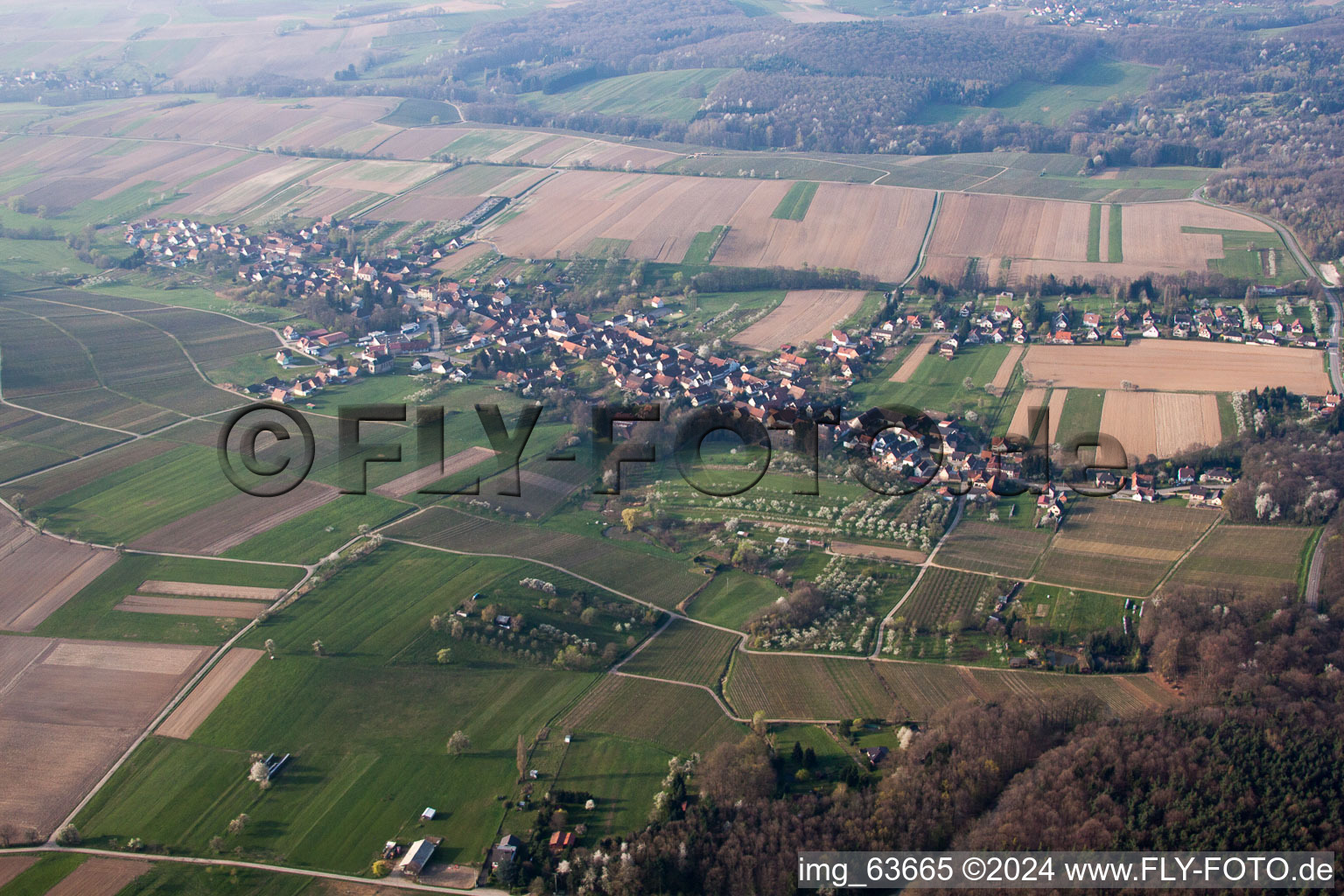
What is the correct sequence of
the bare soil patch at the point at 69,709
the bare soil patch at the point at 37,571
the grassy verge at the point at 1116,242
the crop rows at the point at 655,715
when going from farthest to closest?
the grassy verge at the point at 1116,242 < the bare soil patch at the point at 37,571 < the crop rows at the point at 655,715 < the bare soil patch at the point at 69,709

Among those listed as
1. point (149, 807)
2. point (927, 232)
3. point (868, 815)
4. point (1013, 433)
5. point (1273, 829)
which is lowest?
point (149, 807)

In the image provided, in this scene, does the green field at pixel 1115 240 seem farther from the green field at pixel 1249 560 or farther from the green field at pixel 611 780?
the green field at pixel 611 780

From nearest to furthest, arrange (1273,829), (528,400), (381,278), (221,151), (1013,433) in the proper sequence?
1. (1273,829)
2. (1013,433)
3. (528,400)
4. (381,278)
5. (221,151)

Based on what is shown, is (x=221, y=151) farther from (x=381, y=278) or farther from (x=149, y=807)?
(x=149, y=807)

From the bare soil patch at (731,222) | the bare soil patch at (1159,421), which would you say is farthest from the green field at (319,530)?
the bare soil patch at (731,222)

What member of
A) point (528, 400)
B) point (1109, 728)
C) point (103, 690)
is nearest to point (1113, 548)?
point (1109, 728)

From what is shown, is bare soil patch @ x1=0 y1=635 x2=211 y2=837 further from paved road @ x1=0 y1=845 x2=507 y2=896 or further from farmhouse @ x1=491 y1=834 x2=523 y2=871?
farmhouse @ x1=491 y1=834 x2=523 y2=871

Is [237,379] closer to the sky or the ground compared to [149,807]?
closer to the sky

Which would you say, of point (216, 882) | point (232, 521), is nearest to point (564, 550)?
point (232, 521)
